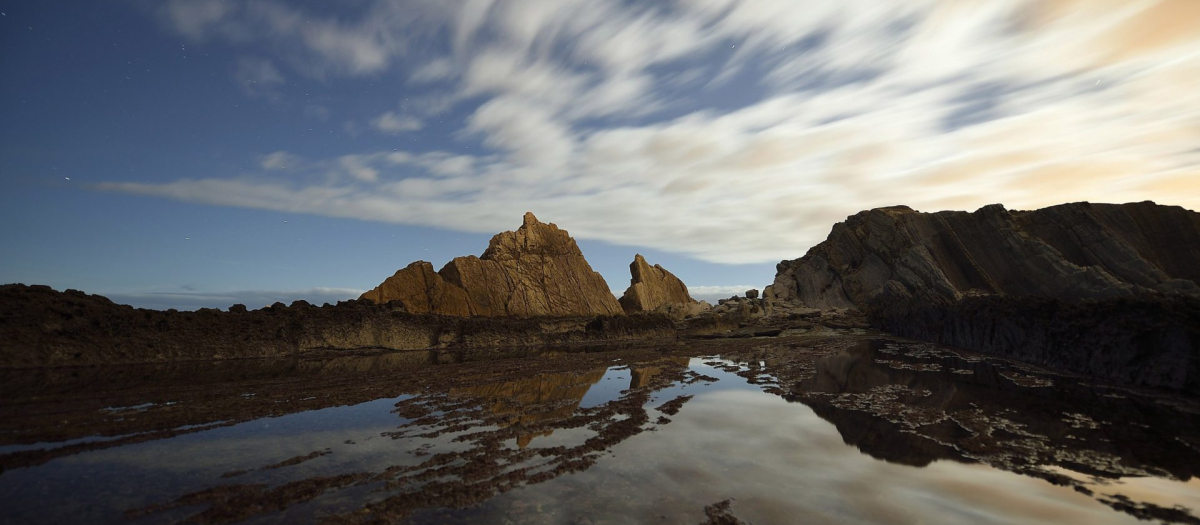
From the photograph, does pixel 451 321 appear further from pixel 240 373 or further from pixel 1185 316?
pixel 1185 316

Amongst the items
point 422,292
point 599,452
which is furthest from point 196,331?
point 599,452

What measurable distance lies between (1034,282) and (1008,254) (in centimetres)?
498

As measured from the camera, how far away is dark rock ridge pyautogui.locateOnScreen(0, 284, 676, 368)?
25.6 meters

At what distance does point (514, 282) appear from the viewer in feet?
254

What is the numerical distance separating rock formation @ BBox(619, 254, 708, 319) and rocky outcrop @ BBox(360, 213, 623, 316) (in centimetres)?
391

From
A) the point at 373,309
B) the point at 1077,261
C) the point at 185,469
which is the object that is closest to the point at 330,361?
the point at 373,309

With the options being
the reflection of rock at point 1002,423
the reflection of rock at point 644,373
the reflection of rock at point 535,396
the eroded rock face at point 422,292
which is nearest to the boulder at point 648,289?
the eroded rock face at point 422,292

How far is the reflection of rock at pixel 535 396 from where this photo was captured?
557 inches

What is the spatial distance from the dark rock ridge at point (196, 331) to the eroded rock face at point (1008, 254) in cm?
5197

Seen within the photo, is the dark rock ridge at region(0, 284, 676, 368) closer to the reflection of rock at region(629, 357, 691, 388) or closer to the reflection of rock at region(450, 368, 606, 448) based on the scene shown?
the reflection of rock at region(450, 368, 606, 448)

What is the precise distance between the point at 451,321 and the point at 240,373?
2450 centimetres

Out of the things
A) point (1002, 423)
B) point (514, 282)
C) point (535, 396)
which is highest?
point (514, 282)

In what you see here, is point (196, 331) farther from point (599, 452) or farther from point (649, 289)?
point (649, 289)

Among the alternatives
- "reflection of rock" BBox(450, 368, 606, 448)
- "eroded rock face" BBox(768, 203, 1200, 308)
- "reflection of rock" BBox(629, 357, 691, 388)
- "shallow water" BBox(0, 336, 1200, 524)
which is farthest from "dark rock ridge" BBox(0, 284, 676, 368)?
"eroded rock face" BBox(768, 203, 1200, 308)
